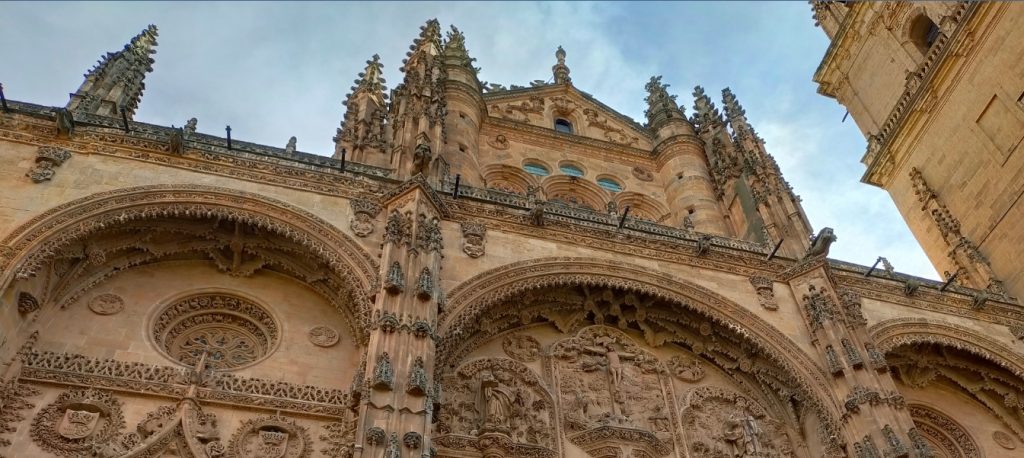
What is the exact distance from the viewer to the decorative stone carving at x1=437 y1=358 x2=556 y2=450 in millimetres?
11766

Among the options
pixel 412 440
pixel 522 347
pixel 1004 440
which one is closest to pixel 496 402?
pixel 522 347

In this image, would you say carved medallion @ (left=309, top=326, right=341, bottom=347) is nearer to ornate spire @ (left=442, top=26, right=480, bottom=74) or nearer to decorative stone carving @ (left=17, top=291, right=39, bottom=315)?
decorative stone carving @ (left=17, top=291, right=39, bottom=315)

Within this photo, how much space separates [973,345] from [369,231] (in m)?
12.2

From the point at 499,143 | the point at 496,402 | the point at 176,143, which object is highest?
the point at 499,143

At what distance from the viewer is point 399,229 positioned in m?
12.7

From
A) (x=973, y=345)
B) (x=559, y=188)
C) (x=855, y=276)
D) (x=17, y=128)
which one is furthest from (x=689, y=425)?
(x=17, y=128)

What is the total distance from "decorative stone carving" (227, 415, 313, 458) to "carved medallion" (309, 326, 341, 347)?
1.63 metres

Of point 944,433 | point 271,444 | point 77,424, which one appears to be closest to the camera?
point 77,424

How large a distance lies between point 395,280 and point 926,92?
18.9 m

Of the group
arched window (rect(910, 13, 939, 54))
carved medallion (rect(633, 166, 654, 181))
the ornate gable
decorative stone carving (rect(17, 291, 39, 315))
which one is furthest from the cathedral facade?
arched window (rect(910, 13, 939, 54))

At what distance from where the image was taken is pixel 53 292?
1159 cm

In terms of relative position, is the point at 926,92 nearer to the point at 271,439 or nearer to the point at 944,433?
the point at 944,433

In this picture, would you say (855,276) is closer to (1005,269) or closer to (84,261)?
(1005,269)

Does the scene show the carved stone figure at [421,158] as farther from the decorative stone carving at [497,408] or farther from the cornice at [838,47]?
the cornice at [838,47]
